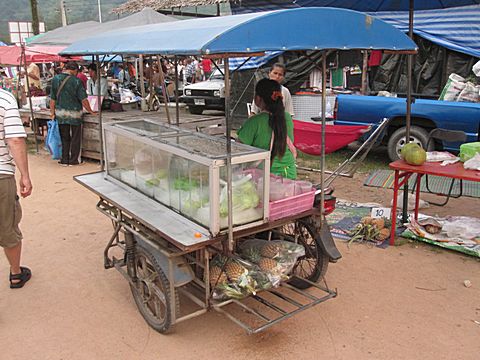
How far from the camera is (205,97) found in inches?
501

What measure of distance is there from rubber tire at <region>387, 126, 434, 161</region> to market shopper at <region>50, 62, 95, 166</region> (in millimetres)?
5597

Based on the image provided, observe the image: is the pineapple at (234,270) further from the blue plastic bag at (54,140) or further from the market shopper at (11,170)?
the blue plastic bag at (54,140)

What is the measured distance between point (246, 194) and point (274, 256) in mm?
535

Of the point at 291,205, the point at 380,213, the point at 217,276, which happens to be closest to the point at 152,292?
the point at 217,276

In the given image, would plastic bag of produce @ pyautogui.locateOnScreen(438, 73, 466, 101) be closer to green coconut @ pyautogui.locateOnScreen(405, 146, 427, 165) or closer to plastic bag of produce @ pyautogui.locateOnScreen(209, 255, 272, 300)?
green coconut @ pyautogui.locateOnScreen(405, 146, 427, 165)

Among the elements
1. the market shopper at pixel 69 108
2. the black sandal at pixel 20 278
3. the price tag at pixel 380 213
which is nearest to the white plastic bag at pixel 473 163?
the price tag at pixel 380 213

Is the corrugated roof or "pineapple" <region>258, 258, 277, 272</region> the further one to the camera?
the corrugated roof

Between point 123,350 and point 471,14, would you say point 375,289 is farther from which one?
point 471,14

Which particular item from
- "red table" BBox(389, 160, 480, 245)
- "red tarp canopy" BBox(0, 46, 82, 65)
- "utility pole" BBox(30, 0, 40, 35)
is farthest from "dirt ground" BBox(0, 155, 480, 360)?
"utility pole" BBox(30, 0, 40, 35)

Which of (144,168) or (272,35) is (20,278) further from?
(272,35)

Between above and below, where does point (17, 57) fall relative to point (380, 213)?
above

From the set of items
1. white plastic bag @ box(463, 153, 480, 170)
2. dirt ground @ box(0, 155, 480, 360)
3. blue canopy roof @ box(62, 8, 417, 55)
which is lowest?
dirt ground @ box(0, 155, 480, 360)

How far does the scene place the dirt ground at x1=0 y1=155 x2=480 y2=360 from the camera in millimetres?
3311

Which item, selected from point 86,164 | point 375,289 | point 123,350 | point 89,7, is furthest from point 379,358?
point 89,7
